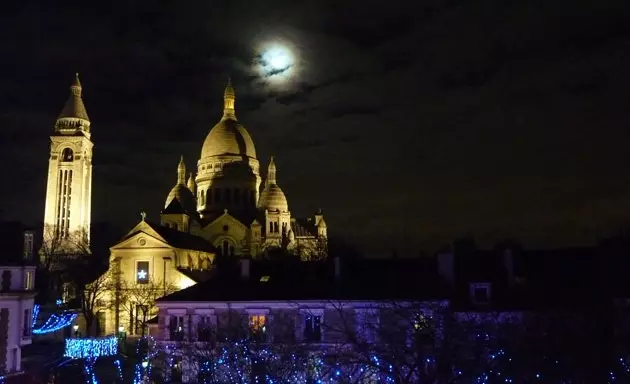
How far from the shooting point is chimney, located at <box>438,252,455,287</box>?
50.1 m

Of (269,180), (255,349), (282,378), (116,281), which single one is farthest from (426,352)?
(269,180)

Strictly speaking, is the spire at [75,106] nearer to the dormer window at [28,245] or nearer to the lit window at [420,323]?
the dormer window at [28,245]

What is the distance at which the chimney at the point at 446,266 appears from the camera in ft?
164

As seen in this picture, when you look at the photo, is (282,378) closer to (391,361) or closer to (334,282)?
(391,361)

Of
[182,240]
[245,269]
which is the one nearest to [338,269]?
[245,269]

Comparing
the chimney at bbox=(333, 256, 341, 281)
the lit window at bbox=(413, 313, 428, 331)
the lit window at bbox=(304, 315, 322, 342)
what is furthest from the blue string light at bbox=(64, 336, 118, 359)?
the lit window at bbox=(413, 313, 428, 331)

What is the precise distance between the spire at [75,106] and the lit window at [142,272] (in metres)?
59.7

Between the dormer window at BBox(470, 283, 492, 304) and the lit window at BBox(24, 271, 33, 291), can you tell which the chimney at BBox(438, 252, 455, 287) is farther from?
the lit window at BBox(24, 271, 33, 291)

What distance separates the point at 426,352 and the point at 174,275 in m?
65.3

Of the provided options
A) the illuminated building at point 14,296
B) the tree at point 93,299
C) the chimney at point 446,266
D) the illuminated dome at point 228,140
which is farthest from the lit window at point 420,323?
the illuminated dome at point 228,140

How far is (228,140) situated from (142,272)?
51.2 m

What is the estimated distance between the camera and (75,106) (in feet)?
452

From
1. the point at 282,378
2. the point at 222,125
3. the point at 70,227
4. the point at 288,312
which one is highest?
the point at 222,125

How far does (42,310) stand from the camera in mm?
74125
